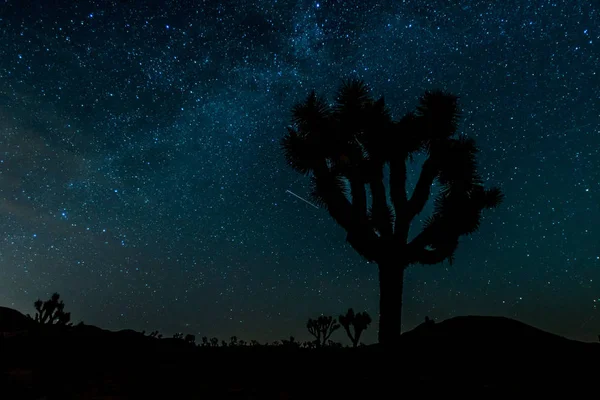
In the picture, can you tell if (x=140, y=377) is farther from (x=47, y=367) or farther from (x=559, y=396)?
(x=559, y=396)

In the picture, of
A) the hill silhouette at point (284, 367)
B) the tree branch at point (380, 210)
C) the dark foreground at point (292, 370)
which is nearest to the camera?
the dark foreground at point (292, 370)

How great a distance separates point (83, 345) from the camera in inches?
228

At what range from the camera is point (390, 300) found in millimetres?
10305

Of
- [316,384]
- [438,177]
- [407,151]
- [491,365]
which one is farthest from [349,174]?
[316,384]

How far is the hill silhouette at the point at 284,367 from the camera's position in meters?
3.64

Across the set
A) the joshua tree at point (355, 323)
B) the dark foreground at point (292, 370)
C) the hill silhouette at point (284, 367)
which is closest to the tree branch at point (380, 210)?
the hill silhouette at point (284, 367)

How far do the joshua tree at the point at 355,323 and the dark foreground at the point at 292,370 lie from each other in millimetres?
19326

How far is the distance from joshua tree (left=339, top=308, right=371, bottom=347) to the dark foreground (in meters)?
19.3

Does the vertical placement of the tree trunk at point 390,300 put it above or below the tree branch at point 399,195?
below

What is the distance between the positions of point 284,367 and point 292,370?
0.25 m

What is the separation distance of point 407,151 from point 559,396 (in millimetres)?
8543

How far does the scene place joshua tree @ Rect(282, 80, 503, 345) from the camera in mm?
10555

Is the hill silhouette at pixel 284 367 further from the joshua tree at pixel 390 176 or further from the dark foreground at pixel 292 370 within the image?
the joshua tree at pixel 390 176

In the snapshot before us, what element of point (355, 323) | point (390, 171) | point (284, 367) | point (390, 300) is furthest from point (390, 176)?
point (355, 323)
